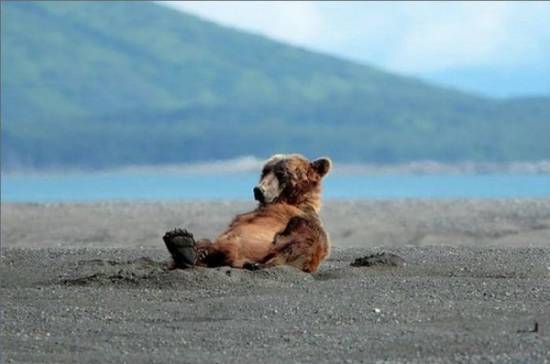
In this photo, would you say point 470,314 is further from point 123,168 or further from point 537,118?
point 537,118

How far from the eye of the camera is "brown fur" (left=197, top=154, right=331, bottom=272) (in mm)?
10773

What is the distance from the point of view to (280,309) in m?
9.47

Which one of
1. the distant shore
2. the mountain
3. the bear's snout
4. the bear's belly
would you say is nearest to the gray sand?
the bear's belly

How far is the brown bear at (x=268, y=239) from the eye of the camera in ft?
34.9

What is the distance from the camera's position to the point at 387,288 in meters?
10.2

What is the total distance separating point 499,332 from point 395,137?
83141mm

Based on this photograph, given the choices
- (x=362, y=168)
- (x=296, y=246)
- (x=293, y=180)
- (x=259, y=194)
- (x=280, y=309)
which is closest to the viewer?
(x=280, y=309)

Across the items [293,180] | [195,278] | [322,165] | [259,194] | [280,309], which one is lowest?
[280,309]

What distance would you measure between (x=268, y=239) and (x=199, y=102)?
99.6m

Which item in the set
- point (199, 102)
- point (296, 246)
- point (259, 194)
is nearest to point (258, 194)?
point (259, 194)

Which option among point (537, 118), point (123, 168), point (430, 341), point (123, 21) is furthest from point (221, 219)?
point (123, 21)

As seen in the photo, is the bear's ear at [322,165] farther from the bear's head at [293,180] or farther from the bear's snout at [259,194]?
the bear's snout at [259,194]

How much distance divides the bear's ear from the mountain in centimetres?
6674

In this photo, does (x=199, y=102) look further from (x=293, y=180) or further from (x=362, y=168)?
(x=293, y=180)
